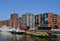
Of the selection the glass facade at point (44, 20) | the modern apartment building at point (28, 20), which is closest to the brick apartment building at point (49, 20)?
the glass facade at point (44, 20)

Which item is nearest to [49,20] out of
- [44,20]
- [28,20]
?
[44,20]

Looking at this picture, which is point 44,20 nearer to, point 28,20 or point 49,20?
point 49,20

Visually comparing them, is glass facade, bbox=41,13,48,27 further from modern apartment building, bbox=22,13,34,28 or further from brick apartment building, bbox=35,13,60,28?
modern apartment building, bbox=22,13,34,28

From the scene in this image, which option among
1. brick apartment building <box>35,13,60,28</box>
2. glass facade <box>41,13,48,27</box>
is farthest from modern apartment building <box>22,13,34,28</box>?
glass facade <box>41,13,48,27</box>

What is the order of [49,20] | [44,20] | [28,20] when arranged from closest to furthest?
[49,20] < [44,20] < [28,20]

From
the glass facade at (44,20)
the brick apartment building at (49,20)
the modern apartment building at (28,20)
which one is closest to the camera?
the brick apartment building at (49,20)

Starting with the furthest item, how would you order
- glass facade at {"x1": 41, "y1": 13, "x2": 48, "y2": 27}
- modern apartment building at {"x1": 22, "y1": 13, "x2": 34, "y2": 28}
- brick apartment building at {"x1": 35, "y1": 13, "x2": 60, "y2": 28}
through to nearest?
modern apartment building at {"x1": 22, "y1": 13, "x2": 34, "y2": 28} → glass facade at {"x1": 41, "y1": 13, "x2": 48, "y2": 27} → brick apartment building at {"x1": 35, "y1": 13, "x2": 60, "y2": 28}

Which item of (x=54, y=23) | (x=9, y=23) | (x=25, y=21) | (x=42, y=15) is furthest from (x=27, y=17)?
(x=54, y=23)

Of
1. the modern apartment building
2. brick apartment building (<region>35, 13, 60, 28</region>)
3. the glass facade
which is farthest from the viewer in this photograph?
the modern apartment building

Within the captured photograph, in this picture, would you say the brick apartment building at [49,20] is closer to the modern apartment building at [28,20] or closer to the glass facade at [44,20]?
the glass facade at [44,20]

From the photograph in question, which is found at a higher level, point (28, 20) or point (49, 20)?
point (28, 20)

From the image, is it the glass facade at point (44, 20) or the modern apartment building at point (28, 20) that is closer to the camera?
the glass facade at point (44, 20)

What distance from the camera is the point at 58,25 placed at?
12244 cm

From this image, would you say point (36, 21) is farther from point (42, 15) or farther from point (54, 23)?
point (54, 23)
